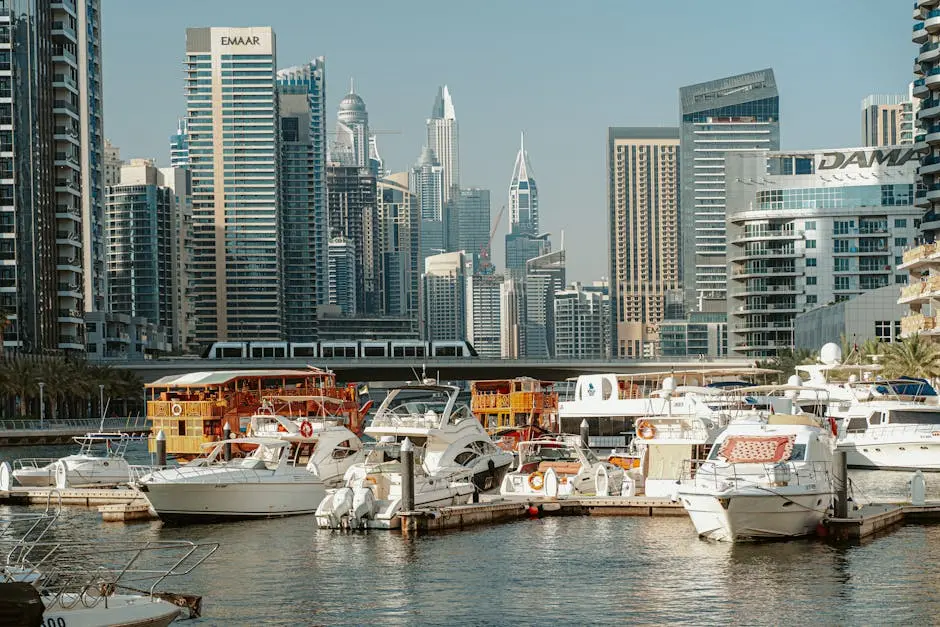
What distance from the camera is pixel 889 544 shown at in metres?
45.7

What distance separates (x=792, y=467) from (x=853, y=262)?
144 m

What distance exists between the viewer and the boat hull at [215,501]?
175 ft

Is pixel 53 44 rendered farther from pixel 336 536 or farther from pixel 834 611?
pixel 834 611

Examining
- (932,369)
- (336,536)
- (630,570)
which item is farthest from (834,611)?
(932,369)

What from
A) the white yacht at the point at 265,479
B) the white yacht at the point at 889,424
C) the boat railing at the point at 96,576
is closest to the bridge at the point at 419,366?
the white yacht at the point at 889,424

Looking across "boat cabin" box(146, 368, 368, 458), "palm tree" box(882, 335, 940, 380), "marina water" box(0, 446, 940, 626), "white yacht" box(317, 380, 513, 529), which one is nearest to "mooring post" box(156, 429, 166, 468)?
"boat cabin" box(146, 368, 368, 458)

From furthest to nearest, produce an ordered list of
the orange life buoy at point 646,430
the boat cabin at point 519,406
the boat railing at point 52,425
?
the boat railing at point 52,425, the boat cabin at point 519,406, the orange life buoy at point 646,430

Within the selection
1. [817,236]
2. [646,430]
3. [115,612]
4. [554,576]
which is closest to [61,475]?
[646,430]

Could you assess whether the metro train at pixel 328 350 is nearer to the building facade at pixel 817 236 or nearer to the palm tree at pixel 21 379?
the building facade at pixel 817 236

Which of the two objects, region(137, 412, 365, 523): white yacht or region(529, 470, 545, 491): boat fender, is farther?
region(529, 470, 545, 491): boat fender

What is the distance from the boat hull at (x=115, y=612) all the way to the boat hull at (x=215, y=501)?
2235 centimetres

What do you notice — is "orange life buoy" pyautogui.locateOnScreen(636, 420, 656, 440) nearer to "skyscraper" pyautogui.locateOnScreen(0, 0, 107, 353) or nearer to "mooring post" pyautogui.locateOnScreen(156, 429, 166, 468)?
"mooring post" pyautogui.locateOnScreen(156, 429, 166, 468)

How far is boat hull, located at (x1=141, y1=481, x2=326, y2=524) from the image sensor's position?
53.2 metres

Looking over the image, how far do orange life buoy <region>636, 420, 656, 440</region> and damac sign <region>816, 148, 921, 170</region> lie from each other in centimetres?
13830
